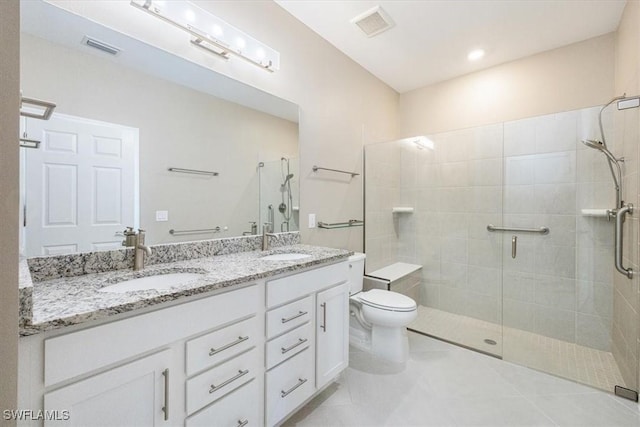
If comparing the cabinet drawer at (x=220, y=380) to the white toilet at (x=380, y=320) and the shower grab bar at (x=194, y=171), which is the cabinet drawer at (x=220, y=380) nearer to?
the shower grab bar at (x=194, y=171)

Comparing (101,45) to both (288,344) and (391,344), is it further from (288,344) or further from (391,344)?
(391,344)

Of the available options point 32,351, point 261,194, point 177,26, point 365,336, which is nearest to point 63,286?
point 32,351

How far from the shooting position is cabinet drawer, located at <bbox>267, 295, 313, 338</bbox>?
51.8 inches

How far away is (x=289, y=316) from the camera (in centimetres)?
140

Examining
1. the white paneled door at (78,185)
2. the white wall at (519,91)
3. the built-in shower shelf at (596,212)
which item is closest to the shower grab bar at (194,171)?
the white paneled door at (78,185)

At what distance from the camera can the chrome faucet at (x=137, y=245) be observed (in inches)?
51.3

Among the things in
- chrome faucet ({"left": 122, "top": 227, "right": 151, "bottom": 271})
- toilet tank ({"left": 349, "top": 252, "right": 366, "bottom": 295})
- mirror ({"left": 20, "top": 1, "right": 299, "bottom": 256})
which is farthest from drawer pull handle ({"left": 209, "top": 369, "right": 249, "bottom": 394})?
toilet tank ({"left": 349, "top": 252, "right": 366, "bottom": 295})

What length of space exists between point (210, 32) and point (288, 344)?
177 cm

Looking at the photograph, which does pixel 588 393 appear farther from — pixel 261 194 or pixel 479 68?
pixel 479 68

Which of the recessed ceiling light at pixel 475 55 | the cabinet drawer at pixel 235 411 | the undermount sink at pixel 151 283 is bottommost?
the cabinet drawer at pixel 235 411

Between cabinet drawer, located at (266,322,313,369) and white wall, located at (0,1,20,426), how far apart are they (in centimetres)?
98

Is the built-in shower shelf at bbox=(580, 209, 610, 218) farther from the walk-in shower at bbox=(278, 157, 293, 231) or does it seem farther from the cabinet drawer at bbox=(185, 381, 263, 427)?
the cabinet drawer at bbox=(185, 381, 263, 427)

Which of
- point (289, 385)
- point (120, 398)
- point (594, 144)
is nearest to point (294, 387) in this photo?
point (289, 385)

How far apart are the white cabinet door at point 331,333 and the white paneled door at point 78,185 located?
3.62 ft
